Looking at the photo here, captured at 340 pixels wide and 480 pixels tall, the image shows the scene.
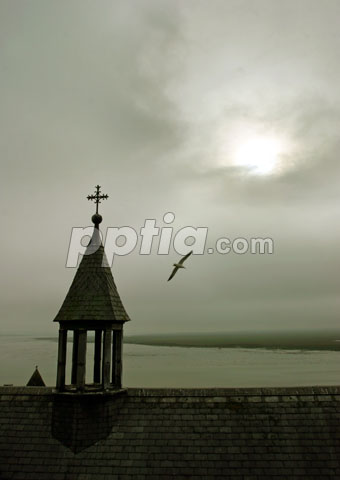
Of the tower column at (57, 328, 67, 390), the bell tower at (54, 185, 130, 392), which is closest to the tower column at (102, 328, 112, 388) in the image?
the bell tower at (54, 185, 130, 392)

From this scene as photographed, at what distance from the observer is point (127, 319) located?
12.6 m

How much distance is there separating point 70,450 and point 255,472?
498 cm

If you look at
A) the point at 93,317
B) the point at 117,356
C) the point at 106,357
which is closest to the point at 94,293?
the point at 93,317

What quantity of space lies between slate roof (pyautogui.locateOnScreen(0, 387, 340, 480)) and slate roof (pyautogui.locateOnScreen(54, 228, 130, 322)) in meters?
→ 2.36

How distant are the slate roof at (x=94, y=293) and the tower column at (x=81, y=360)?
0.66 metres

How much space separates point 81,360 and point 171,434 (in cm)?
347

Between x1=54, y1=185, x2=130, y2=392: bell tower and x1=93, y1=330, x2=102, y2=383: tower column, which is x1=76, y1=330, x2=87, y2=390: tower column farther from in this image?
x1=93, y1=330, x2=102, y2=383: tower column

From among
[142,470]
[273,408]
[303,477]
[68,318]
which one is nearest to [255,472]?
[303,477]

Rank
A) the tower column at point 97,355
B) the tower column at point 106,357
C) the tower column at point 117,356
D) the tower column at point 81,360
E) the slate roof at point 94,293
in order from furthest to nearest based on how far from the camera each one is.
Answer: the tower column at point 97,355 < the tower column at point 117,356 < the slate roof at point 94,293 < the tower column at point 106,357 < the tower column at point 81,360

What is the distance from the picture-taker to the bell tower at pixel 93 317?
11797mm

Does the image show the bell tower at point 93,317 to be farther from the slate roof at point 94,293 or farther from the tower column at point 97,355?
the tower column at point 97,355

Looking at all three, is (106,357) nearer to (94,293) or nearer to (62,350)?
(62,350)

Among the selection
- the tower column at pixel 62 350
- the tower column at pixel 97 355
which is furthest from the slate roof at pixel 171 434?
the tower column at pixel 97 355

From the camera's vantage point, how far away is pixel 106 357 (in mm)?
11883
